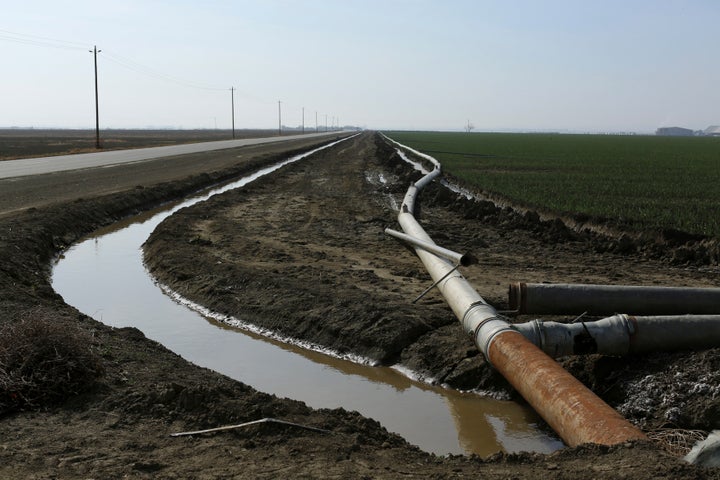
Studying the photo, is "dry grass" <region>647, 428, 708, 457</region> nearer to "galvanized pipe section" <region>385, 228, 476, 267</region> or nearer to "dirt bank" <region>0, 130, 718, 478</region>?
"dirt bank" <region>0, 130, 718, 478</region>

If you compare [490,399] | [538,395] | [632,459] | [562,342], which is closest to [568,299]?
[562,342]

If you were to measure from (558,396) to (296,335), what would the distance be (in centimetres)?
410

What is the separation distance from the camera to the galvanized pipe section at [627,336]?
6.34m

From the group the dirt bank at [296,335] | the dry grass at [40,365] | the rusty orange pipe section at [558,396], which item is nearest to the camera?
the dirt bank at [296,335]

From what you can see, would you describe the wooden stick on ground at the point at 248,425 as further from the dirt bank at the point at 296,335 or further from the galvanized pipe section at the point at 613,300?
the galvanized pipe section at the point at 613,300

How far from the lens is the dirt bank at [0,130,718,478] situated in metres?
4.30

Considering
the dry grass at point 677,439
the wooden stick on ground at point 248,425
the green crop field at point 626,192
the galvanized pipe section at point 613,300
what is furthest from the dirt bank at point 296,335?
the green crop field at point 626,192

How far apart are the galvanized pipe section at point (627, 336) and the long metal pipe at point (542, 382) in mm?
369

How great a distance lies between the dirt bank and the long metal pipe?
13.0 inches

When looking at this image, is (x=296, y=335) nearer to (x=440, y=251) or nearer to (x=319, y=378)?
(x=319, y=378)

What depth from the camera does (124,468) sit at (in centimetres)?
422

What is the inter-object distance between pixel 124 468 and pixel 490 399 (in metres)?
3.75

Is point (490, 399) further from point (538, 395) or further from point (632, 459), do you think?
point (632, 459)

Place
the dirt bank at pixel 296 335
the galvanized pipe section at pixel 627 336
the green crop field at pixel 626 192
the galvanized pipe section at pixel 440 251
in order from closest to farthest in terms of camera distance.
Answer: the dirt bank at pixel 296 335, the galvanized pipe section at pixel 627 336, the galvanized pipe section at pixel 440 251, the green crop field at pixel 626 192
